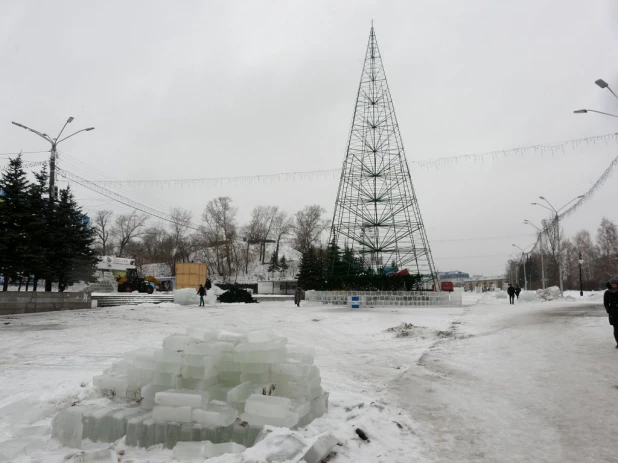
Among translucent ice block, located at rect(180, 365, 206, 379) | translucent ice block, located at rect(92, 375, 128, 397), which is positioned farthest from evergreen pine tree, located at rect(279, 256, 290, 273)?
translucent ice block, located at rect(180, 365, 206, 379)

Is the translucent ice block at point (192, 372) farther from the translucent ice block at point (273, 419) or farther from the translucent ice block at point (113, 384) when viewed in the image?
the translucent ice block at point (113, 384)

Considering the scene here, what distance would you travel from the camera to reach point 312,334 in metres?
14.2

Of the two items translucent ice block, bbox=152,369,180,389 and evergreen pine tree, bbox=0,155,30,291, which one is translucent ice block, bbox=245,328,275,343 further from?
evergreen pine tree, bbox=0,155,30,291

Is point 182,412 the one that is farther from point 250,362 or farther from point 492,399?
point 492,399

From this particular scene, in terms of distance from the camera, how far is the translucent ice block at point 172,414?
14.9 ft

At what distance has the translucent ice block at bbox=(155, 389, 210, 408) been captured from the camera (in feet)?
14.9

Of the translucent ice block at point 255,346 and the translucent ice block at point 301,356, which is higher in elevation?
the translucent ice block at point 255,346

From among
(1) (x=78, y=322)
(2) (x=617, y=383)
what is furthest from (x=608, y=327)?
(1) (x=78, y=322)

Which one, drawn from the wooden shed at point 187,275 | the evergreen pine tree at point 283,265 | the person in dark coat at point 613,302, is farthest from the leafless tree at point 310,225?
the person in dark coat at point 613,302

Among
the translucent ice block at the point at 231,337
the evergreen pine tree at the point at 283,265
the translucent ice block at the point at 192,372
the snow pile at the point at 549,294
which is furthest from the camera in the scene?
the evergreen pine tree at the point at 283,265

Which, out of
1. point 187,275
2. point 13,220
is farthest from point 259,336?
point 187,275

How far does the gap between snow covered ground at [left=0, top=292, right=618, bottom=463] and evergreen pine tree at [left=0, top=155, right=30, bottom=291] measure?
9475mm

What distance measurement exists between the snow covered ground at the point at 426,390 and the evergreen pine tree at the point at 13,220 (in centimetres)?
947

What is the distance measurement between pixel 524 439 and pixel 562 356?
5.38 metres
